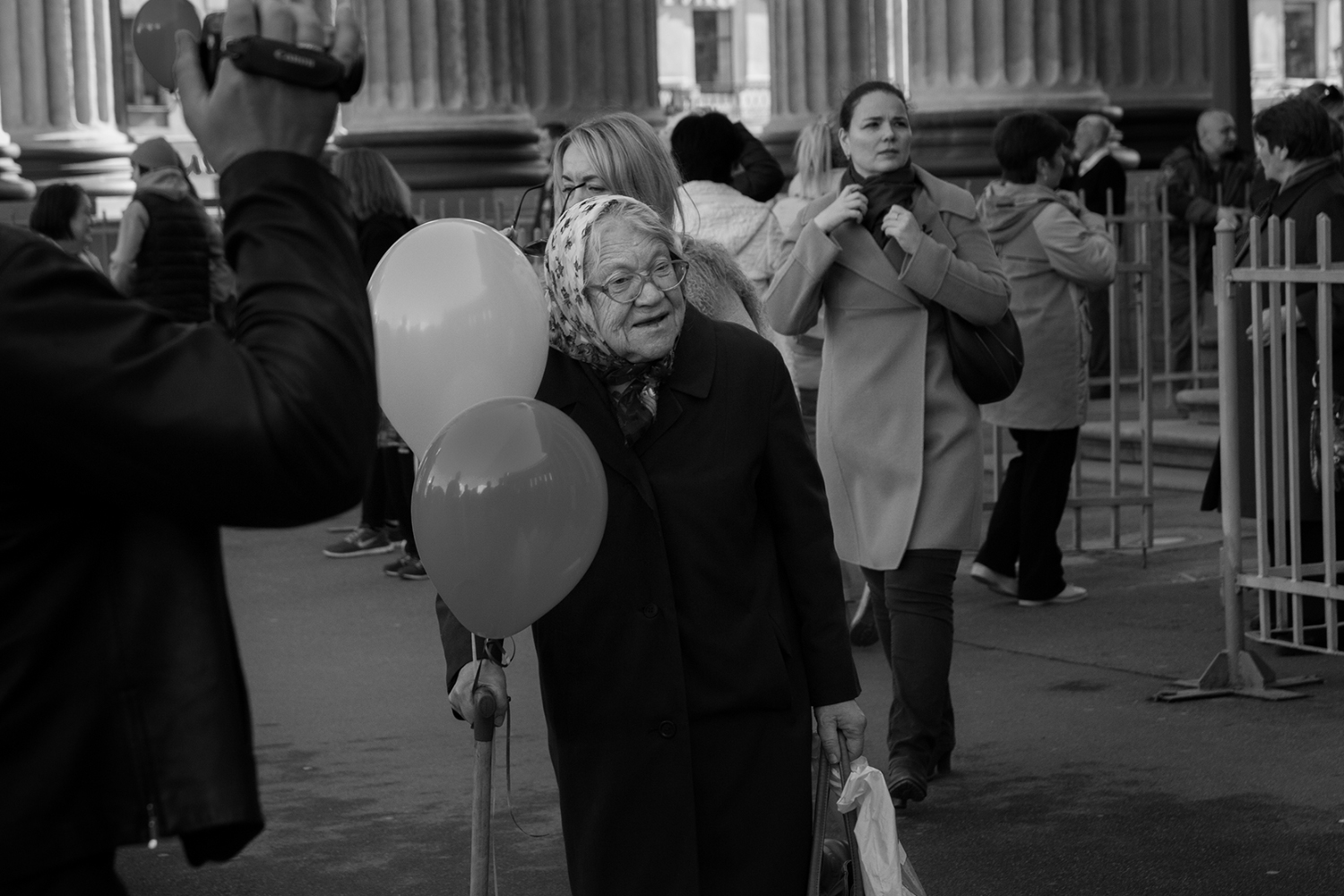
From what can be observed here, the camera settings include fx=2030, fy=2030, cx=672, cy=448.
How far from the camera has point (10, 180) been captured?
15156mm

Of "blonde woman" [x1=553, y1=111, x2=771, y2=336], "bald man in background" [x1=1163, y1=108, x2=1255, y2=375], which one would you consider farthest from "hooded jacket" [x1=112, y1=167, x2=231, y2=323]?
"blonde woman" [x1=553, y1=111, x2=771, y2=336]

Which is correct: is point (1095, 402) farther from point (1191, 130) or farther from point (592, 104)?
point (592, 104)

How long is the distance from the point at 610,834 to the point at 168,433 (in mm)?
1748

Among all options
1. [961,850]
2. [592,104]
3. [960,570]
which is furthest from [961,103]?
[961,850]

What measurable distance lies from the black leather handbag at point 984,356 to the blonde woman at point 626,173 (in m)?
0.83

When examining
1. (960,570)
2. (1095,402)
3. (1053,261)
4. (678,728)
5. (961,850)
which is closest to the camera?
(678,728)

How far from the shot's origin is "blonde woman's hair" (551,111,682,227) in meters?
4.44

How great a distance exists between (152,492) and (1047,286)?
6.74 metres

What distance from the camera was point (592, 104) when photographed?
17797mm

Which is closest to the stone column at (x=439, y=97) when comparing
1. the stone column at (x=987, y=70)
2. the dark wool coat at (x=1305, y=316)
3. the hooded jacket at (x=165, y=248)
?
the stone column at (x=987, y=70)

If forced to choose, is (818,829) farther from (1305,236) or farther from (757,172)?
(757,172)

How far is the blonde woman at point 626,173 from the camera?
4.45m

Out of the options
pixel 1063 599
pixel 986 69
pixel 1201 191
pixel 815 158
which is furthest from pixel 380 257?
pixel 1201 191

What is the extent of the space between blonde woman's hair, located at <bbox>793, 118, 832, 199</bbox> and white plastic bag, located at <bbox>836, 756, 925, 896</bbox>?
483cm
